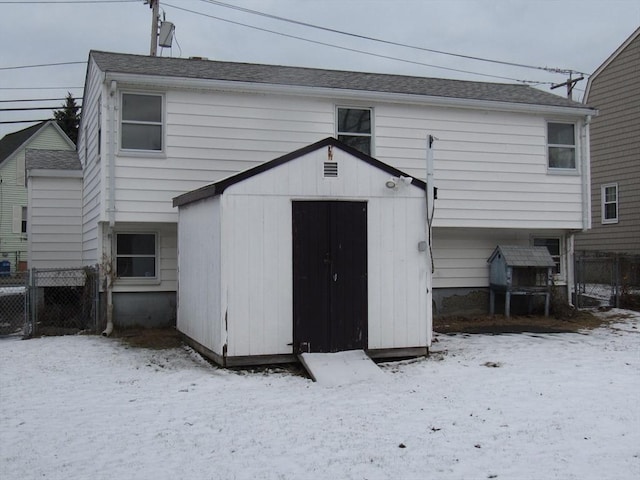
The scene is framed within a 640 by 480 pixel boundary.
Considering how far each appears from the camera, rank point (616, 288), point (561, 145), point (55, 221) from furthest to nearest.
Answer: point (55, 221) < point (616, 288) < point (561, 145)

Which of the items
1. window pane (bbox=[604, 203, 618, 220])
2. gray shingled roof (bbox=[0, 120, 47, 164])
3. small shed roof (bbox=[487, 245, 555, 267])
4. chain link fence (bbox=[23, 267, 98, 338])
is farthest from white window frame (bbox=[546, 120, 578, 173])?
gray shingled roof (bbox=[0, 120, 47, 164])

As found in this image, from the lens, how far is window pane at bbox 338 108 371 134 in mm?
12695

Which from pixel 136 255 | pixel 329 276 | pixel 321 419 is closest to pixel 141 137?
pixel 136 255

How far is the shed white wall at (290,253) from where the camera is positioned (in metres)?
8.77

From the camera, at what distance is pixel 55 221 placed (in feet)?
52.8

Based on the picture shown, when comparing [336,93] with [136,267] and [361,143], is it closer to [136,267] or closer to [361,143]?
[361,143]

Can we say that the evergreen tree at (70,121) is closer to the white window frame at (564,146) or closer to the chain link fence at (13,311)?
the chain link fence at (13,311)

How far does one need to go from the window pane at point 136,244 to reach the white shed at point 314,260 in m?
2.97

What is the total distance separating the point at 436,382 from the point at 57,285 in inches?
344

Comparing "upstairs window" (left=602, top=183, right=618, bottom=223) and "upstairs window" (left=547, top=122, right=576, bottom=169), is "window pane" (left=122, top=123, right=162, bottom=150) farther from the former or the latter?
"upstairs window" (left=602, top=183, right=618, bottom=223)

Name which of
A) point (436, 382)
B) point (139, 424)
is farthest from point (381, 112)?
point (139, 424)

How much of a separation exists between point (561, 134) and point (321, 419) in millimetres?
10129

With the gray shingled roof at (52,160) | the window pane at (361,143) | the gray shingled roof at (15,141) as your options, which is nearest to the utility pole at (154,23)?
the gray shingled roof at (52,160)

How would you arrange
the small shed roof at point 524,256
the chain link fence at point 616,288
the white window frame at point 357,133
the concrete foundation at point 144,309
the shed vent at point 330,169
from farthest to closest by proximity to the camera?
1. the chain link fence at point 616,288
2. the small shed roof at point 524,256
3. the white window frame at point 357,133
4. the concrete foundation at point 144,309
5. the shed vent at point 330,169
